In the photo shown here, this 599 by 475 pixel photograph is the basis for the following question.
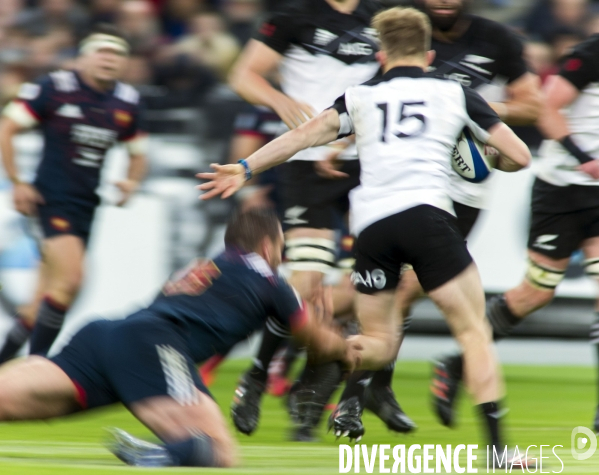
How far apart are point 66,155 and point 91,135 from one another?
0.73ft

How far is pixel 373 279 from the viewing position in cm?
533

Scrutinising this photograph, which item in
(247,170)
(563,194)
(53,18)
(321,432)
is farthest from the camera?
(53,18)

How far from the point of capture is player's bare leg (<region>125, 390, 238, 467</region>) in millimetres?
4594

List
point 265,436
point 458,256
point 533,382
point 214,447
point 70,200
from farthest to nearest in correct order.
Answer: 1. point 533,382
2. point 70,200
3. point 265,436
4. point 458,256
5. point 214,447

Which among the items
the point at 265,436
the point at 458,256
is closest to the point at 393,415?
the point at 265,436

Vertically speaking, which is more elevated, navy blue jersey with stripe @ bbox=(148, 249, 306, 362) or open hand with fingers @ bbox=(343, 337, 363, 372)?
navy blue jersey with stripe @ bbox=(148, 249, 306, 362)

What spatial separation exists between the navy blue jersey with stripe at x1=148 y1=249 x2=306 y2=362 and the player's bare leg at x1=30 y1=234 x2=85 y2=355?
3039mm

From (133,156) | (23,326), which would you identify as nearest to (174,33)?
(133,156)

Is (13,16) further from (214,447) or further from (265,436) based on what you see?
(214,447)

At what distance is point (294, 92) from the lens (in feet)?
22.9

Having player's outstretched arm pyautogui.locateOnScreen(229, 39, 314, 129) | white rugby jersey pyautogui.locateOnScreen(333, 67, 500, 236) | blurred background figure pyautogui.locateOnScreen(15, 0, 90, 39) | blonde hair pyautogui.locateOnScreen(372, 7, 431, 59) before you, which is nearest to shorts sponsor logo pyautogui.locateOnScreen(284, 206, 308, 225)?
player's outstretched arm pyautogui.locateOnScreen(229, 39, 314, 129)

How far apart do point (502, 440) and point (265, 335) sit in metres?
2.12

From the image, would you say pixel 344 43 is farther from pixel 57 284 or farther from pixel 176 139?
pixel 176 139

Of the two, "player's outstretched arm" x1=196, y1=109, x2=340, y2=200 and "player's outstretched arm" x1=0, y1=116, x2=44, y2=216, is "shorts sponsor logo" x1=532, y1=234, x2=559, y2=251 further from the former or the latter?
"player's outstretched arm" x1=0, y1=116, x2=44, y2=216
